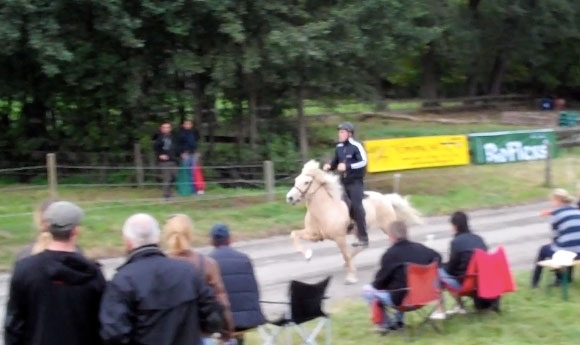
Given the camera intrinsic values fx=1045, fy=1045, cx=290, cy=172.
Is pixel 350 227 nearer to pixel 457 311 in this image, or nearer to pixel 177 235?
pixel 457 311

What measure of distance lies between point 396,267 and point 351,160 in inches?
176

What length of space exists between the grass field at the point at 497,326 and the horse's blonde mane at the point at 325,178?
2654mm

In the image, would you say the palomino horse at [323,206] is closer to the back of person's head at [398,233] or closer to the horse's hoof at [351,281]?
the horse's hoof at [351,281]

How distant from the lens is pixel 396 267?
11.0m

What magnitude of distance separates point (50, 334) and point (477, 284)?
6440 millimetres

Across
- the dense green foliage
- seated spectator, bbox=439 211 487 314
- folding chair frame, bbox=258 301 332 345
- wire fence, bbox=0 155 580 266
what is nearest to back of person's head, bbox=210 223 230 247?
folding chair frame, bbox=258 301 332 345

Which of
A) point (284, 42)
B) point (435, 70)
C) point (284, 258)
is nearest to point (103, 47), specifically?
point (284, 42)

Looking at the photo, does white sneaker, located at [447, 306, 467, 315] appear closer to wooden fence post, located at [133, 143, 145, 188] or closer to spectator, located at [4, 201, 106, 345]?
spectator, located at [4, 201, 106, 345]

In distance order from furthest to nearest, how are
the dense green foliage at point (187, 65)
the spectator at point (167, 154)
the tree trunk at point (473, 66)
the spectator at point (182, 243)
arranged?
the tree trunk at point (473, 66)
the spectator at point (167, 154)
the dense green foliage at point (187, 65)
the spectator at point (182, 243)

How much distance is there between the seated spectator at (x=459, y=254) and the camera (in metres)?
11.7

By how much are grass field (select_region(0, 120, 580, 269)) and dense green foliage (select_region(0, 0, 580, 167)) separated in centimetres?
235

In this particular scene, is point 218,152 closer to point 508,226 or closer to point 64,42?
point 64,42

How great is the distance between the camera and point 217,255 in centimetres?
919

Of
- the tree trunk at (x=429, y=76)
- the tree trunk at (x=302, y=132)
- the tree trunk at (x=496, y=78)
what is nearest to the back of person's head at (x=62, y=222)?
the tree trunk at (x=302, y=132)
